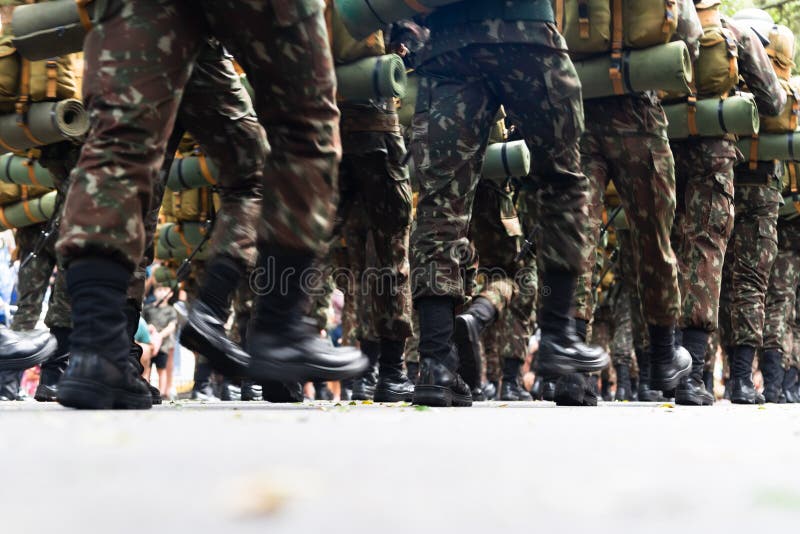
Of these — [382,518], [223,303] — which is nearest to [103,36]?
[223,303]

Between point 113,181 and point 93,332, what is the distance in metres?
0.41

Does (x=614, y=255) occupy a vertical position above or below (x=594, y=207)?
below

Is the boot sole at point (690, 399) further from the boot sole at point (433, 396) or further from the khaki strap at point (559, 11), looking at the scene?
the khaki strap at point (559, 11)

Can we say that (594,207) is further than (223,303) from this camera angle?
Yes

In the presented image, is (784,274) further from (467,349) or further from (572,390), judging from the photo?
(572,390)

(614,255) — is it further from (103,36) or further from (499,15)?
(103,36)

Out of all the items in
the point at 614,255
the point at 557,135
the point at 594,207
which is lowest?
the point at 614,255

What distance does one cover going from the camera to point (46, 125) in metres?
5.01

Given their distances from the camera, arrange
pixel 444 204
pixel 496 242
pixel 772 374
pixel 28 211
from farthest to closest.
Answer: pixel 772 374 → pixel 28 211 → pixel 496 242 → pixel 444 204

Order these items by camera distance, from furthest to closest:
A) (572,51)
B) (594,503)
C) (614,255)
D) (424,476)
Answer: (614,255)
(572,51)
(424,476)
(594,503)

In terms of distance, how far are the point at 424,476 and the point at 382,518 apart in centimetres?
30

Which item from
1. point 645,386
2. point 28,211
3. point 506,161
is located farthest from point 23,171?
point 645,386

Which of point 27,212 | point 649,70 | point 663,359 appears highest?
point 649,70

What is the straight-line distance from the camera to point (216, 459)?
1.46 meters
